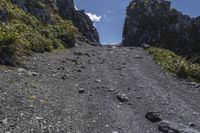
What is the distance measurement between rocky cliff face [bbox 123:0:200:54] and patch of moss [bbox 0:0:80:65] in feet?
58.2

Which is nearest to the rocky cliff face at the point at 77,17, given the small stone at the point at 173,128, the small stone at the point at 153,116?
the small stone at the point at 153,116

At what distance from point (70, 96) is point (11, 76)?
2635 millimetres

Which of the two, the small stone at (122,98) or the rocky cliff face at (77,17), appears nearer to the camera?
the small stone at (122,98)

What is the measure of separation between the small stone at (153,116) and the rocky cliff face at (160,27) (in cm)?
3661

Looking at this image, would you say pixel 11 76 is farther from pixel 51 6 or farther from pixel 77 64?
pixel 51 6

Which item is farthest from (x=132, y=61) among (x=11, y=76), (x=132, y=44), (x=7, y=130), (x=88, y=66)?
(x=132, y=44)

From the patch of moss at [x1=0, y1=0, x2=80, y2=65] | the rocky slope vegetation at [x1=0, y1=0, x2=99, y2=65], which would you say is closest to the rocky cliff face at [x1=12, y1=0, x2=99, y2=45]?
the rocky slope vegetation at [x1=0, y1=0, x2=99, y2=65]

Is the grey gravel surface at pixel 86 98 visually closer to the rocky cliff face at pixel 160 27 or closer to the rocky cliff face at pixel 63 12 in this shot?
the rocky cliff face at pixel 63 12

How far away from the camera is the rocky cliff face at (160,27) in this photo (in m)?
52.2

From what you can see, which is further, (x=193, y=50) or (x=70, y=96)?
(x=193, y=50)

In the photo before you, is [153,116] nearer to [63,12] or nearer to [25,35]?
[25,35]

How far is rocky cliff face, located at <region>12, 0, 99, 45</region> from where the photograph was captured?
3588cm

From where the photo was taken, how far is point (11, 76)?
662 inches

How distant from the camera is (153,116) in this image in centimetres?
1405
